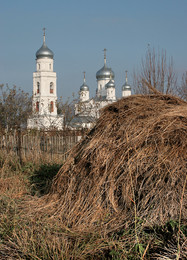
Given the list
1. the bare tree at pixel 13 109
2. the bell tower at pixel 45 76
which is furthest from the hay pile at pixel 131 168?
the bell tower at pixel 45 76

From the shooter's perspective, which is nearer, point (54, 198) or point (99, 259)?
point (99, 259)

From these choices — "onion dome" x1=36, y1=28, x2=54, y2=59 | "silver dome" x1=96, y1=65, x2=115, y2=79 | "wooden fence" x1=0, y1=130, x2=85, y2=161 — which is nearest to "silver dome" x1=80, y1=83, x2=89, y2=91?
"silver dome" x1=96, y1=65, x2=115, y2=79

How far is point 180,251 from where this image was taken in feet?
9.30

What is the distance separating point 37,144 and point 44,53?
43239 millimetres

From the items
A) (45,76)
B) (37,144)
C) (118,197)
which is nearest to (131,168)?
(118,197)

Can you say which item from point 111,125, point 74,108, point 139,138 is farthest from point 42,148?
point 74,108

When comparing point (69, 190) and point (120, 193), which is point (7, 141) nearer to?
point (69, 190)

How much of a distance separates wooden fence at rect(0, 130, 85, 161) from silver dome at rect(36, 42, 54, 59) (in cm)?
4224

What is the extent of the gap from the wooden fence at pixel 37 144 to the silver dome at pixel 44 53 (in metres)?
42.2

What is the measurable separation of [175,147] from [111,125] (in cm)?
99

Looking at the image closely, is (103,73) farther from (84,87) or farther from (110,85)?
(110,85)

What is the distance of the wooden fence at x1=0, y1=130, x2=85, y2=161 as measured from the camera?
8609 mm

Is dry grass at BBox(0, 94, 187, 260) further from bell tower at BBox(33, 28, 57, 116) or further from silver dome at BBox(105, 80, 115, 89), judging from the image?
silver dome at BBox(105, 80, 115, 89)

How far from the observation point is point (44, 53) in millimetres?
49875
